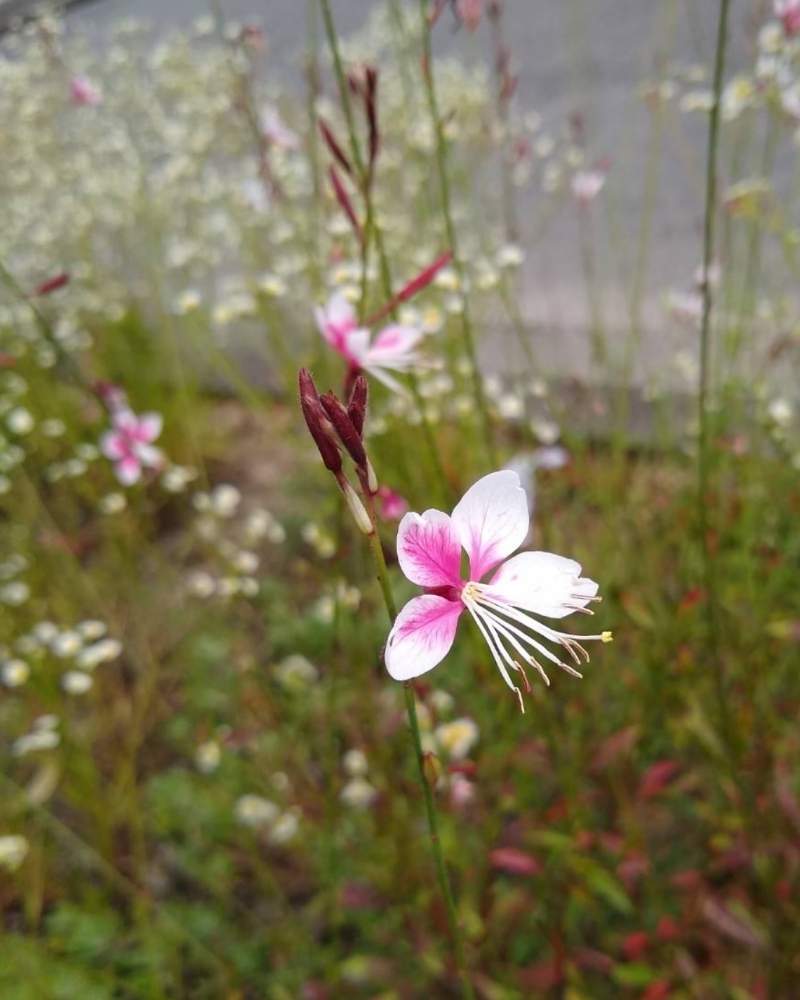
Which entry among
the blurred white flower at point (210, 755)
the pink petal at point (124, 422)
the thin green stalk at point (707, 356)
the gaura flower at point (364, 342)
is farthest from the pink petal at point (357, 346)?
the blurred white flower at point (210, 755)

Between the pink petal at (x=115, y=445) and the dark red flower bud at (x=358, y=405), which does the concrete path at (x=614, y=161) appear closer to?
the pink petal at (x=115, y=445)

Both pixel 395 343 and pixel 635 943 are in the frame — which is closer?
pixel 395 343

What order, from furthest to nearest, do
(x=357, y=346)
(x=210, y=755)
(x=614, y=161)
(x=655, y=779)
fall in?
(x=614, y=161) < (x=210, y=755) < (x=655, y=779) < (x=357, y=346)

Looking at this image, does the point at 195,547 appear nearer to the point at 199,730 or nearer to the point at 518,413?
the point at 199,730

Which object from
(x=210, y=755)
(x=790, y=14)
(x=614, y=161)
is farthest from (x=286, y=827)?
(x=614, y=161)

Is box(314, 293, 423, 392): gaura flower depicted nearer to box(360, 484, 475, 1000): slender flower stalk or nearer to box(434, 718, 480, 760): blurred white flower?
box(360, 484, 475, 1000): slender flower stalk

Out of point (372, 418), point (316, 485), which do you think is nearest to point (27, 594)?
point (316, 485)

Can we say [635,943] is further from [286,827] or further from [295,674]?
[295,674]
